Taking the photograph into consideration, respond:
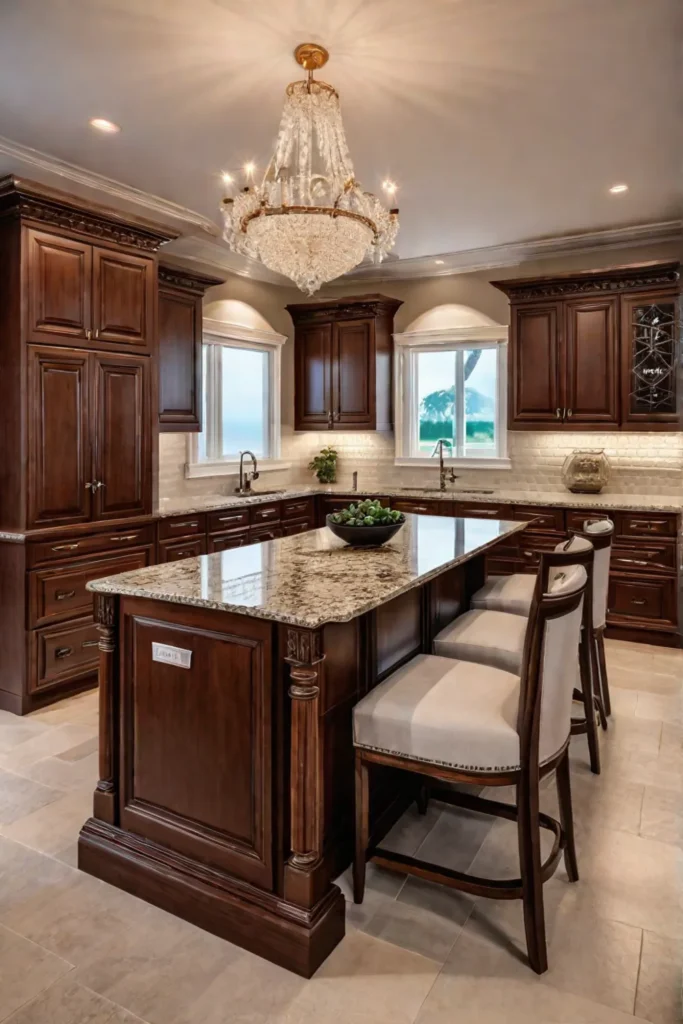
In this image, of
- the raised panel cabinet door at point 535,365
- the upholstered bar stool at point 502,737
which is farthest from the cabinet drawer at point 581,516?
the upholstered bar stool at point 502,737

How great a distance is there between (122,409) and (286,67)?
216 cm

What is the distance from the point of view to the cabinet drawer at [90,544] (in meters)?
3.84

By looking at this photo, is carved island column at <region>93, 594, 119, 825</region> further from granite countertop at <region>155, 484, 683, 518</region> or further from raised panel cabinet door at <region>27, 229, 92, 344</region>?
granite countertop at <region>155, 484, 683, 518</region>

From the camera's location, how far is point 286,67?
3.00 metres

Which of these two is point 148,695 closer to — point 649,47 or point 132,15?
point 132,15

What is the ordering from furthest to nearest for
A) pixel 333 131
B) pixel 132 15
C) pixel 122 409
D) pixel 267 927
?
pixel 122 409, pixel 333 131, pixel 132 15, pixel 267 927

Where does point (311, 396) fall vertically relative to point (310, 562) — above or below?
above

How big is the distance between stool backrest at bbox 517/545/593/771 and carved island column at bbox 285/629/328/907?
1.95ft

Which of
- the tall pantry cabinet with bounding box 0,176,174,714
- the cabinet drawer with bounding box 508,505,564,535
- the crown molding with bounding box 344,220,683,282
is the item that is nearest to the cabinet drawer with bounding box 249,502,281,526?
the tall pantry cabinet with bounding box 0,176,174,714

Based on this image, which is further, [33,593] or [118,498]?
[118,498]

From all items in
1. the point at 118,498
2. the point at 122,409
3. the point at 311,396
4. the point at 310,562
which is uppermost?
the point at 311,396

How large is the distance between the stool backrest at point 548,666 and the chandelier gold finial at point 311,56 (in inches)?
92.0

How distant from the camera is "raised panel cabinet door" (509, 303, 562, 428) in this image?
18.0 feet

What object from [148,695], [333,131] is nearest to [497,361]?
[333,131]
